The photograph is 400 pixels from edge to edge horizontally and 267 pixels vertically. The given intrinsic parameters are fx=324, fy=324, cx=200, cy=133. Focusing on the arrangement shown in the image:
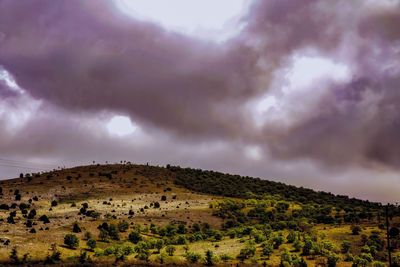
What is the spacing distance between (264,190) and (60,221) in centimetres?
8180

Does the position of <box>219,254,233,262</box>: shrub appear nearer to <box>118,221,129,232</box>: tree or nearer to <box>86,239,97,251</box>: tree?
<box>86,239,97,251</box>: tree

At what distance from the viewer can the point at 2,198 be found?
8019 centimetres

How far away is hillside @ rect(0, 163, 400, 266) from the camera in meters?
43.8

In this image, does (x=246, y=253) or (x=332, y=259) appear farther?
(x=246, y=253)

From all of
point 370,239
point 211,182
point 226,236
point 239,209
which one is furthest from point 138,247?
point 211,182

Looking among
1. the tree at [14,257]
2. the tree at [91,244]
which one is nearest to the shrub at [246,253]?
the tree at [91,244]

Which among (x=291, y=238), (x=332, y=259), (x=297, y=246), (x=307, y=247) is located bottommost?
(x=332, y=259)

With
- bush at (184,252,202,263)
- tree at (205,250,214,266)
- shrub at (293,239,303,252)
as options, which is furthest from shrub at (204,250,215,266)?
shrub at (293,239,303,252)

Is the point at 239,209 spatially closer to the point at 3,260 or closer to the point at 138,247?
the point at 138,247

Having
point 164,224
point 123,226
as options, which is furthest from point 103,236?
point 164,224

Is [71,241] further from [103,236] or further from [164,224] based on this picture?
[164,224]

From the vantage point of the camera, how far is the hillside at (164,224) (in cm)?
4378

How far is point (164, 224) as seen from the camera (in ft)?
227

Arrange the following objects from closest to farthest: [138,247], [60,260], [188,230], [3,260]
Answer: [3,260]
[60,260]
[138,247]
[188,230]
